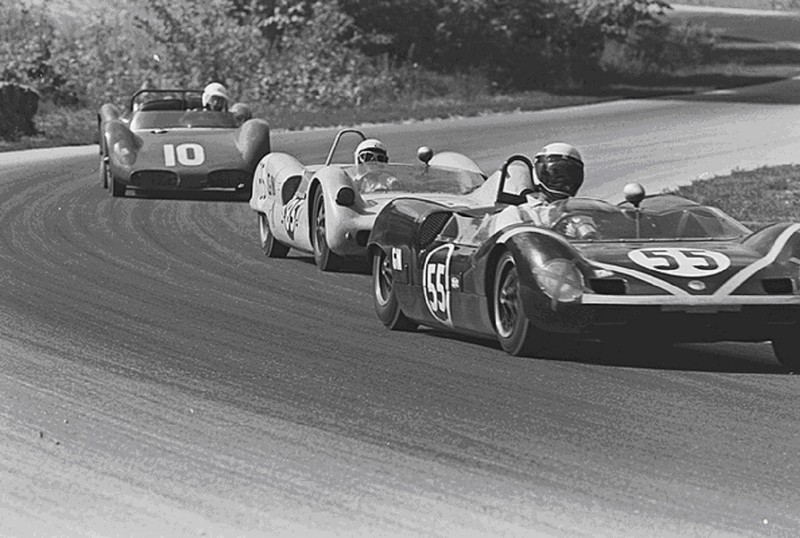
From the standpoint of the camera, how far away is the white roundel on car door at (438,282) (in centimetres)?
910

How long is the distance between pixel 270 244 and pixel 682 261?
6164 mm

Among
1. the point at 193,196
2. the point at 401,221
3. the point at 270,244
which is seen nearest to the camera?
the point at 401,221

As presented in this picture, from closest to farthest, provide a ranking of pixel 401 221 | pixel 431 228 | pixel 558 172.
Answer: pixel 431 228, pixel 558 172, pixel 401 221

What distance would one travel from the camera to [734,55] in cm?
4531

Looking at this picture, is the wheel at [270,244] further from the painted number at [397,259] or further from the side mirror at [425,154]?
the painted number at [397,259]

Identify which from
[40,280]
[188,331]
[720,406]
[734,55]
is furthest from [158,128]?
[734,55]

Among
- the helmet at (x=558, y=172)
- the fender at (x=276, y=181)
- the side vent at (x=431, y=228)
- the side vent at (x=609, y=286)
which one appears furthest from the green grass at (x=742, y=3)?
the side vent at (x=609, y=286)

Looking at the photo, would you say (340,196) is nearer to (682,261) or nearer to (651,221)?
(651,221)

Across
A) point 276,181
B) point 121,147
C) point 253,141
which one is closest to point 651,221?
point 276,181

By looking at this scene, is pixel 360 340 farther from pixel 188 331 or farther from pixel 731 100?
pixel 731 100

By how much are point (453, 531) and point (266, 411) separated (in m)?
2.08

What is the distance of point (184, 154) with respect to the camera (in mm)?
18875

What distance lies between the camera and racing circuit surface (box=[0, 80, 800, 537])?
17.7ft

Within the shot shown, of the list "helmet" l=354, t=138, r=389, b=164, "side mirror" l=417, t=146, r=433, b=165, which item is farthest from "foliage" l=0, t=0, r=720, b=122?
"side mirror" l=417, t=146, r=433, b=165
